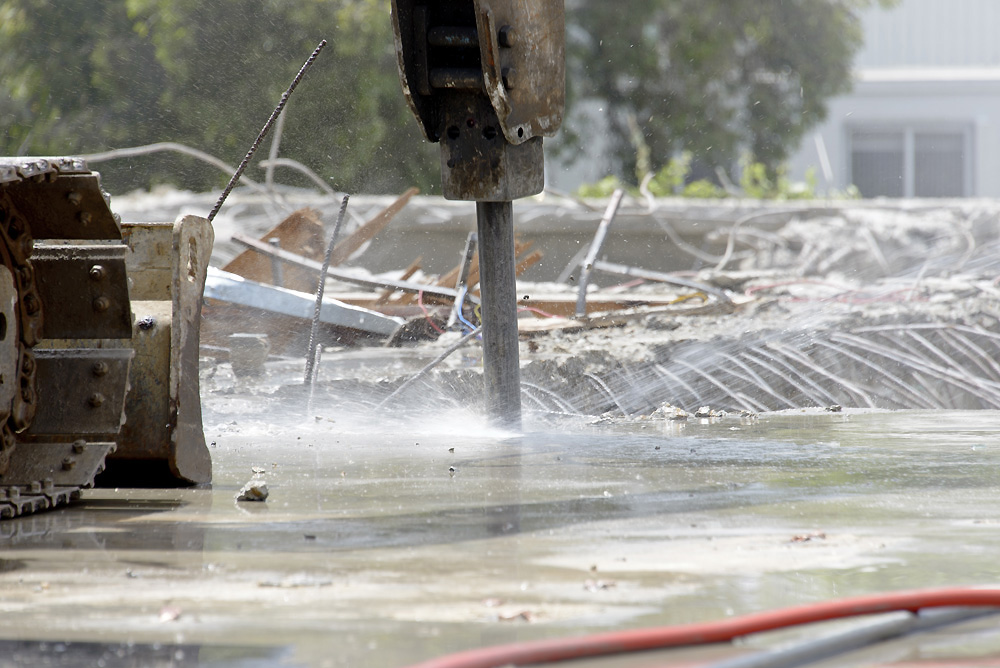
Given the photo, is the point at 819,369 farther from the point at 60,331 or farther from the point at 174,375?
the point at 60,331

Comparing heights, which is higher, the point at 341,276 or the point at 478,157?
the point at 478,157

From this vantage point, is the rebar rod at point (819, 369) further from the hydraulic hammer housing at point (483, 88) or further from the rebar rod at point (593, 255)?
the hydraulic hammer housing at point (483, 88)

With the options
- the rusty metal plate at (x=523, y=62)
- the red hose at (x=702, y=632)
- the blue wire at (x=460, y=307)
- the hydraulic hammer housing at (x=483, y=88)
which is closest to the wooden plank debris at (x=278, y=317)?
the blue wire at (x=460, y=307)

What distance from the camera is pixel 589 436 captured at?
5188 mm

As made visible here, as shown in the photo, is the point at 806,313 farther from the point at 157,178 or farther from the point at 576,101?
the point at 157,178

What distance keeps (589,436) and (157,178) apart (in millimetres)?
15697

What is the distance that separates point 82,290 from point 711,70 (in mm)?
16262

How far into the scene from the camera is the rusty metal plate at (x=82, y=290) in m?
3.99

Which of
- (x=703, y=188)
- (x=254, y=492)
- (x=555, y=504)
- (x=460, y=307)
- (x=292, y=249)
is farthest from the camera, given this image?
(x=703, y=188)

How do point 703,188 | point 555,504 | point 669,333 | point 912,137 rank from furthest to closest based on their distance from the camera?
point 912,137 → point 703,188 → point 669,333 → point 555,504

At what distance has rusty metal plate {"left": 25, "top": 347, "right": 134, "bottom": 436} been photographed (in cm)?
396

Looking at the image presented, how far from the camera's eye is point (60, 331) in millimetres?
4012

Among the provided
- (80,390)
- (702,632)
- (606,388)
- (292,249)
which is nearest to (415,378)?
(606,388)

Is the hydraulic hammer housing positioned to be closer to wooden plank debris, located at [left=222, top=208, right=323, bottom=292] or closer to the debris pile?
the debris pile
